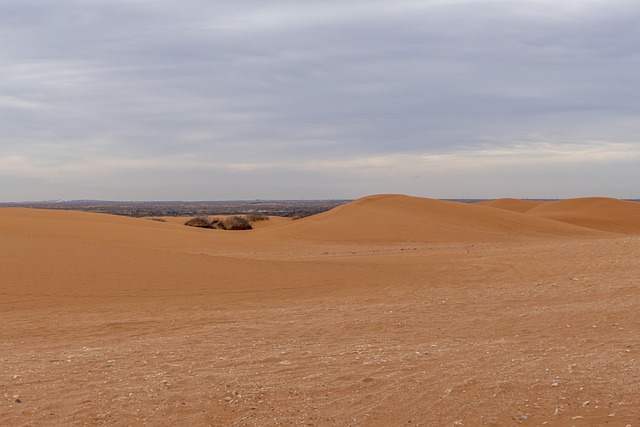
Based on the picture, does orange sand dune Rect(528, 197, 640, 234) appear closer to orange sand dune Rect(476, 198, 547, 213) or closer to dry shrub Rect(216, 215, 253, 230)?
orange sand dune Rect(476, 198, 547, 213)

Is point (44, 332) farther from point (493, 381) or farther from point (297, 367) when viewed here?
point (493, 381)

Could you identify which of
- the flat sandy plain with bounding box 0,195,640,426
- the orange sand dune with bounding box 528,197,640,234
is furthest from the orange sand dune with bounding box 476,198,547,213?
the flat sandy plain with bounding box 0,195,640,426

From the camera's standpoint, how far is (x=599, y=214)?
2525 inches

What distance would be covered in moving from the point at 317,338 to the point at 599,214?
60848mm

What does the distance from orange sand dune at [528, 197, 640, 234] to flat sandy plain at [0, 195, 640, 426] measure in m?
38.1

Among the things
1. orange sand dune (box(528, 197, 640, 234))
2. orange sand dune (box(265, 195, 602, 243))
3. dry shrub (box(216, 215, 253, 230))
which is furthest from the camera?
orange sand dune (box(528, 197, 640, 234))

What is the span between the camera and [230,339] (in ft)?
31.9

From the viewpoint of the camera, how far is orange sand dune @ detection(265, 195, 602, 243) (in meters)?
36.3

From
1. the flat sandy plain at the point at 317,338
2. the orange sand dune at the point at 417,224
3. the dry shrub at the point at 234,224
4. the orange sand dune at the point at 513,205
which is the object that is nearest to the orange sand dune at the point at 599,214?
the orange sand dune at the point at 513,205

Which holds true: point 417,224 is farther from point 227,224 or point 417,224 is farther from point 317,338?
point 317,338

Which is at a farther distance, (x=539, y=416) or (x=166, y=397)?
(x=166, y=397)

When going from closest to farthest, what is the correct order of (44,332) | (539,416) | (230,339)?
1. (539,416)
2. (230,339)
3. (44,332)

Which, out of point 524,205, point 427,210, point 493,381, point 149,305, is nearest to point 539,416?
point 493,381

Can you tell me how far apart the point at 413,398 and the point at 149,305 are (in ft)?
25.6
